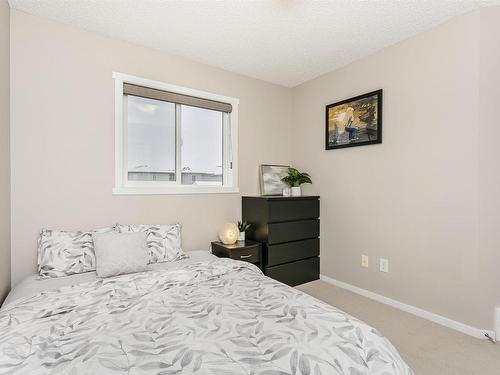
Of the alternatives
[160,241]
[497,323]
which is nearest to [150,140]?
[160,241]

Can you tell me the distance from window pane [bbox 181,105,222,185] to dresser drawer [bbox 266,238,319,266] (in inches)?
41.1

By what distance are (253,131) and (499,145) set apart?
232 cm

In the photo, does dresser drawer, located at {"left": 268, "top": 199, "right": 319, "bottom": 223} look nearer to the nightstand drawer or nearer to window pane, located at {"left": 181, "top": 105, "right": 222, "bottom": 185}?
the nightstand drawer

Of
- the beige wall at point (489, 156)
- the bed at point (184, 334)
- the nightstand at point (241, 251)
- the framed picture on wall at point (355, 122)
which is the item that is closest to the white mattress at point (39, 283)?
the bed at point (184, 334)

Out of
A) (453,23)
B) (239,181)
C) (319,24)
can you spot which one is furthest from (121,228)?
(453,23)

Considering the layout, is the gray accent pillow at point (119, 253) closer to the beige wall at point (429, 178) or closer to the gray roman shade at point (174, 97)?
the gray roman shade at point (174, 97)

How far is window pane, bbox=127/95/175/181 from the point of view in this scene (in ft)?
8.79

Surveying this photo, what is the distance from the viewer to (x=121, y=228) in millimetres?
2320

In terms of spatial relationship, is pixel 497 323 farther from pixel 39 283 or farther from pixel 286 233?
pixel 39 283

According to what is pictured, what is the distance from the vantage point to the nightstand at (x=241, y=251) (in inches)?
106

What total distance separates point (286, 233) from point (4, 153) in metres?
2.54

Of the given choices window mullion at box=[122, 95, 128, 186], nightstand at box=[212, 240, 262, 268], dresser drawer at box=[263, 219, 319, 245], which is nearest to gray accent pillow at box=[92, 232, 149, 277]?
window mullion at box=[122, 95, 128, 186]

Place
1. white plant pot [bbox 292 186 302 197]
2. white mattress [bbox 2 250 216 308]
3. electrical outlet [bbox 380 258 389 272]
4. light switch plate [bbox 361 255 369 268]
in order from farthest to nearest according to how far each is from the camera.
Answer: white plant pot [bbox 292 186 302 197]
light switch plate [bbox 361 255 369 268]
electrical outlet [bbox 380 258 389 272]
white mattress [bbox 2 250 216 308]

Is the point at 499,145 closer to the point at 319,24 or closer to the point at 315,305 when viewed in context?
the point at 319,24
